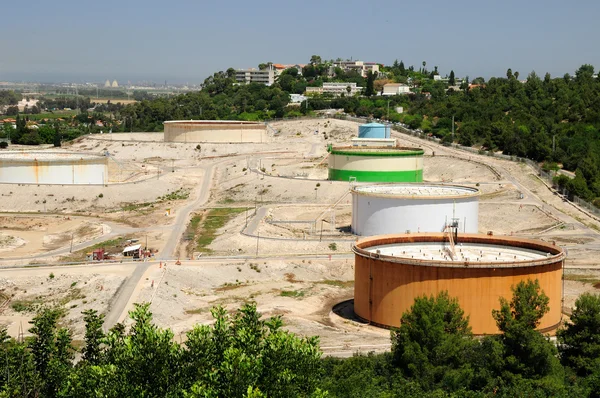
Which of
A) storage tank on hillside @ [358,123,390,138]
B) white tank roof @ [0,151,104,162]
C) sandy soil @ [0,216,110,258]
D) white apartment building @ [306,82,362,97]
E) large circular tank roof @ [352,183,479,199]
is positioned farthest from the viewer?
white apartment building @ [306,82,362,97]

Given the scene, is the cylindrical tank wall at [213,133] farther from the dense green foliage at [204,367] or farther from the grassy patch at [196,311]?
the dense green foliage at [204,367]

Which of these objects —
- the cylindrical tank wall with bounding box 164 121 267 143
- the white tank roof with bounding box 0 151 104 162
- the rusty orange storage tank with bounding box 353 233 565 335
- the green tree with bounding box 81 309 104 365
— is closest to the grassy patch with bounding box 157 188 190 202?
the white tank roof with bounding box 0 151 104 162

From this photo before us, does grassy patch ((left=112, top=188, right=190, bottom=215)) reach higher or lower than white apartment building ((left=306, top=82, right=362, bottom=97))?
lower

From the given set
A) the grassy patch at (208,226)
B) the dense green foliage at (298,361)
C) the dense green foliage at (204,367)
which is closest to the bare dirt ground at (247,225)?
the grassy patch at (208,226)

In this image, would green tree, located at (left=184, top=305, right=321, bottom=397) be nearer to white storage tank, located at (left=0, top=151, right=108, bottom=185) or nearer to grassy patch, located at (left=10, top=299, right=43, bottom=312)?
grassy patch, located at (left=10, top=299, right=43, bottom=312)

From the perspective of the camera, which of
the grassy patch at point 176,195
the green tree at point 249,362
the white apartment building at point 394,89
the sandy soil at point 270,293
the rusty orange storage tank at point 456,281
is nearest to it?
the green tree at point 249,362

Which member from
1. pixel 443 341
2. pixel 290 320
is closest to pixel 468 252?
pixel 290 320

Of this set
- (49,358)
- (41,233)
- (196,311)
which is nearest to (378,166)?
(41,233)

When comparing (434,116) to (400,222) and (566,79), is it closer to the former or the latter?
(566,79)
